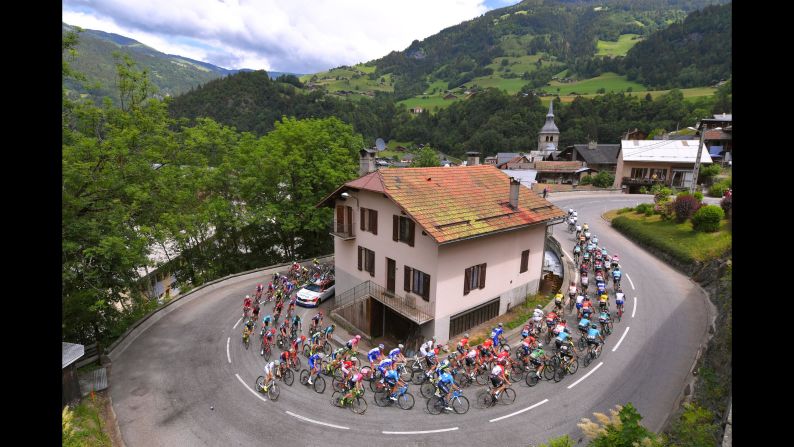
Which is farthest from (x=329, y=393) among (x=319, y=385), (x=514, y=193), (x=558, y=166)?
(x=558, y=166)

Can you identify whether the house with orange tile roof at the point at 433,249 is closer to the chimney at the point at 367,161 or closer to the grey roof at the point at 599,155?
the chimney at the point at 367,161

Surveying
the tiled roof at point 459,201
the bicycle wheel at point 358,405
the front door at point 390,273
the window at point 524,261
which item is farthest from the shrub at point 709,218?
the bicycle wheel at point 358,405

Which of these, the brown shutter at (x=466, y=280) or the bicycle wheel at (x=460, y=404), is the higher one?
the brown shutter at (x=466, y=280)

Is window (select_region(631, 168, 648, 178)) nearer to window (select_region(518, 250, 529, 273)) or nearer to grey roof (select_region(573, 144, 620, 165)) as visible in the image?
grey roof (select_region(573, 144, 620, 165))

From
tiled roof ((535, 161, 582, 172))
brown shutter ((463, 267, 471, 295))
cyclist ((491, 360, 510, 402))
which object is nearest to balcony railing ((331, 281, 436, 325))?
brown shutter ((463, 267, 471, 295))

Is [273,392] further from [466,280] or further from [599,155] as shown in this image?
[599,155]
